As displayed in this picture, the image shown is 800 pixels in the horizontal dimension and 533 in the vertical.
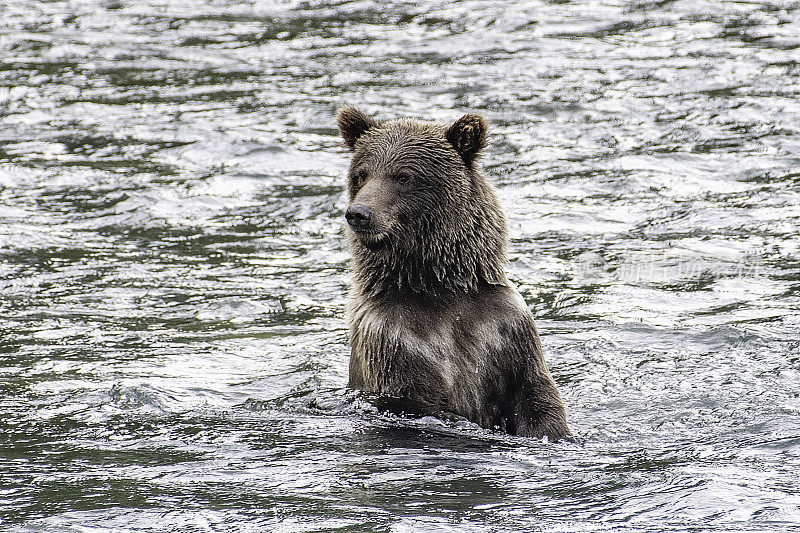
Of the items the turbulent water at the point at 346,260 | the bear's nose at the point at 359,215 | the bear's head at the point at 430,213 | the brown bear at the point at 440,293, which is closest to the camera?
the turbulent water at the point at 346,260

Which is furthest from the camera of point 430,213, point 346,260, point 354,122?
point 346,260

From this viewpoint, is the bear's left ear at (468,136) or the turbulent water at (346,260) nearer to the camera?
the turbulent water at (346,260)

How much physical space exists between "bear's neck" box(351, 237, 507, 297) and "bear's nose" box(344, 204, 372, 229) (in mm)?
409

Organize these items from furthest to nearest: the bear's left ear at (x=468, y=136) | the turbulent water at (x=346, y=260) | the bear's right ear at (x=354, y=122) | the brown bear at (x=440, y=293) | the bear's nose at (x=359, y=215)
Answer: the bear's right ear at (x=354, y=122), the bear's left ear at (x=468, y=136), the brown bear at (x=440, y=293), the bear's nose at (x=359, y=215), the turbulent water at (x=346, y=260)

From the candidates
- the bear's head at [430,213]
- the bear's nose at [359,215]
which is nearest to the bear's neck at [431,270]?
the bear's head at [430,213]

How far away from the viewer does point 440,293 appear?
24.9ft

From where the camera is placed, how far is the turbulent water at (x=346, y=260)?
632 centimetres

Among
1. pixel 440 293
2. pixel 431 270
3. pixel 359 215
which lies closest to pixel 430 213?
pixel 431 270

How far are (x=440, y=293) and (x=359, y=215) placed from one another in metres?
0.84

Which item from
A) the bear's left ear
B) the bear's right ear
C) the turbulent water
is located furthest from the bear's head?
the turbulent water

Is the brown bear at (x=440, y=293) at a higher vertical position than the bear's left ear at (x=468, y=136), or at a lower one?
lower

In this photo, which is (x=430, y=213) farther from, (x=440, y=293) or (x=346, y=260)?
(x=346, y=260)

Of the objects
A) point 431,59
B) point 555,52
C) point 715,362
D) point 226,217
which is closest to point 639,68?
point 555,52

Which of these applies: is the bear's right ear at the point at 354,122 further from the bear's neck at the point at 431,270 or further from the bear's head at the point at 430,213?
the bear's neck at the point at 431,270
